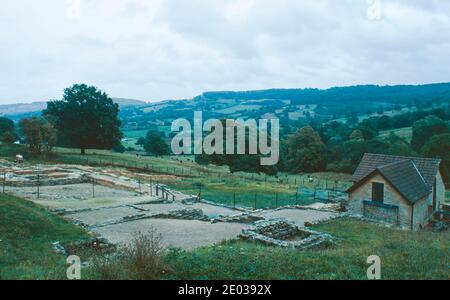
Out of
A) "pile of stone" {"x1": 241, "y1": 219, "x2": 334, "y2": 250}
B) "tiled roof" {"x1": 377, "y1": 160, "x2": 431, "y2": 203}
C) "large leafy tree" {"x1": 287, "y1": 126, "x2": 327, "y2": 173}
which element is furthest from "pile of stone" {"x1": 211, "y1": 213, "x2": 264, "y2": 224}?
"large leafy tree" {"x1": 287, "y1": 126, "x2": 327, "y2": 173}

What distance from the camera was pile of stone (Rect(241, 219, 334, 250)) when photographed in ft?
53.0

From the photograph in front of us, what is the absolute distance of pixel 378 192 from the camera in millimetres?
27078

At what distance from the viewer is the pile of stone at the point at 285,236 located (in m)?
16.1

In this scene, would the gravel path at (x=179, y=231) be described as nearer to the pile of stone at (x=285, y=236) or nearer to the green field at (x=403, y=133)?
the pile of stone at (x=285, y=236)

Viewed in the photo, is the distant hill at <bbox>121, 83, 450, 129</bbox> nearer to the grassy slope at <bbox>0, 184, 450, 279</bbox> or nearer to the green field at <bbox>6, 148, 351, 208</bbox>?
the green field at <bbox>6, 148, 351, 208</bbox>

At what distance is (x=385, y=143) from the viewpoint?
7462 centimetres

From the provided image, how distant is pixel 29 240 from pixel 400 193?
21335 mm

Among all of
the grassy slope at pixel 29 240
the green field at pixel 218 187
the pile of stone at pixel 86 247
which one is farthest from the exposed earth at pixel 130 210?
the green field at pixel 218 187

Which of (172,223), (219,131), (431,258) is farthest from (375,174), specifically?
(219,131)

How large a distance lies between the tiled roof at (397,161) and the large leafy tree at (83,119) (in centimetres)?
3694

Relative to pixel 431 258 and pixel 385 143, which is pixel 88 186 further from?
pixel 385 143

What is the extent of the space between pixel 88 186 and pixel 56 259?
78.7 feet

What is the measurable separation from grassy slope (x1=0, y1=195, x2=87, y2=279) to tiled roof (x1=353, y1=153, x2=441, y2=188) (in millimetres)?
20829

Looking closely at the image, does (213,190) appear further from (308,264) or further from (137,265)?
(137,265)
